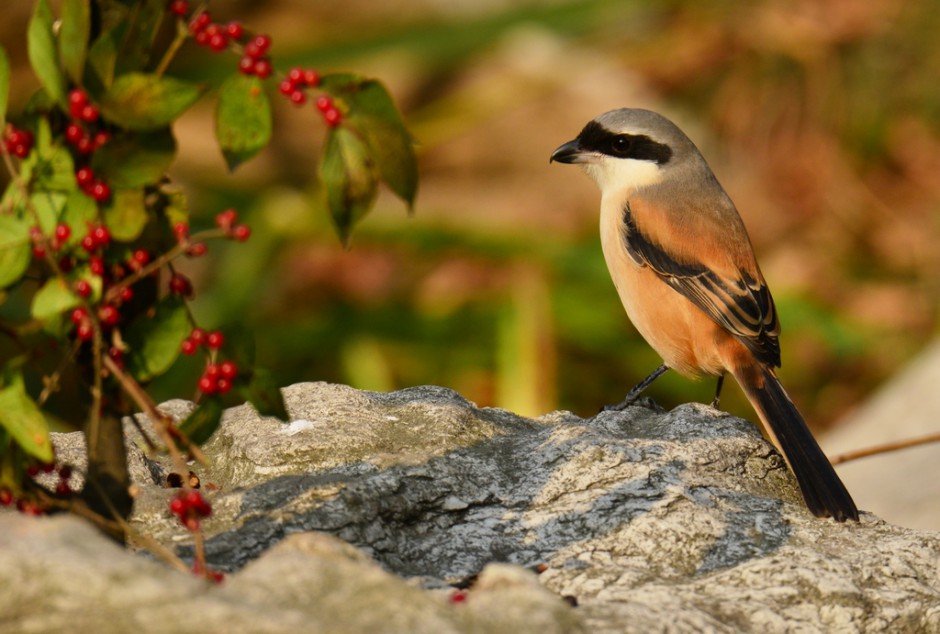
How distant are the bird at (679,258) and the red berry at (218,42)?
2.43 meters

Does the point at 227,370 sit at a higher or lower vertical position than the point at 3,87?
lower

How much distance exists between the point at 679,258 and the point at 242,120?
9.55 ft

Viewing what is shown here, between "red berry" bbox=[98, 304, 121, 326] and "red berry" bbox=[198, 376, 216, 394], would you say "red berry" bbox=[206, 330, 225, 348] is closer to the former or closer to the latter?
"red berry" bbox=[198, 376, 216, 394]

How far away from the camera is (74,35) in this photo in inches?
78.3

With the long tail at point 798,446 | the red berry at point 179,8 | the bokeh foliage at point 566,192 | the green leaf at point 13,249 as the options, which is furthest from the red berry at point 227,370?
the bokeh foliage at point 566,192

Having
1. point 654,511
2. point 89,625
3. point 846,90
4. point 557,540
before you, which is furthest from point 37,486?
point 846,90

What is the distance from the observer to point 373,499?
289 centimetres

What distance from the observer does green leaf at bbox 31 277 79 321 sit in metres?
2.00

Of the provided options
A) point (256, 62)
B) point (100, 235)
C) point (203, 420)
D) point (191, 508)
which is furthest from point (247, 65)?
point (191, 508)

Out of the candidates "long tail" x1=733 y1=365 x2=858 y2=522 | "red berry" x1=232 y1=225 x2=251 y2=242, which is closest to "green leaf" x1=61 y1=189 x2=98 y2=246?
"red berry" x1=232 y1=225 x2=251 y2=242

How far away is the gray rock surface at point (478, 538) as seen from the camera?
186 centimetres

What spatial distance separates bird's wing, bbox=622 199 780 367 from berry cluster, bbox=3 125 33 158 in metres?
2.93

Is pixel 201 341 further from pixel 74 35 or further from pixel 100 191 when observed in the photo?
pixel 74 35

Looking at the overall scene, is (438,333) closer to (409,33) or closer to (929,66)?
(409,33)
